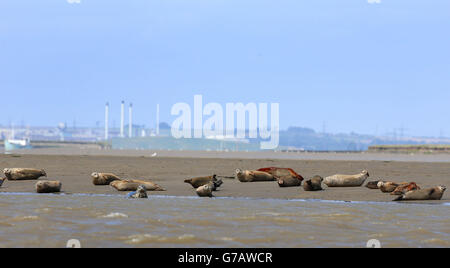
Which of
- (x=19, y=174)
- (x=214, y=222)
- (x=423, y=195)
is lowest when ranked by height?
(x=214, y=222)

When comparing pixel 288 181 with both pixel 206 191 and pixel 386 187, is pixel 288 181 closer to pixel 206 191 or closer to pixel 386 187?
pixel 386 187

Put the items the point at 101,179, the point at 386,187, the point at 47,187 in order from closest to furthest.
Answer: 1. the point at 47,187
2. the point at 386,187
3. the point at 101,179

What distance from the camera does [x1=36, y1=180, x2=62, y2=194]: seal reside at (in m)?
24.9

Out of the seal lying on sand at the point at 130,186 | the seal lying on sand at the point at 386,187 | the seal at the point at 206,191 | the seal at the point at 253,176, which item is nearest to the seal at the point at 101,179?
the seal lying on sand at the point at 130,186

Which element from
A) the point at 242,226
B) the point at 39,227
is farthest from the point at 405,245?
the point at 39,227

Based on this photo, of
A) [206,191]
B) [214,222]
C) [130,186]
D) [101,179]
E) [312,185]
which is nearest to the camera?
[214,222]

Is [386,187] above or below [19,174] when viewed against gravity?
below

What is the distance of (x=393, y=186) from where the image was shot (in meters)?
26.2

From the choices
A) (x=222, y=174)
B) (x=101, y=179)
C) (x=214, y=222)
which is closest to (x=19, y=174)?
(x=101, y=179)

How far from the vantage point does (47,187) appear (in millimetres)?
24953

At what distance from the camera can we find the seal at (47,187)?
24891 millimetres
